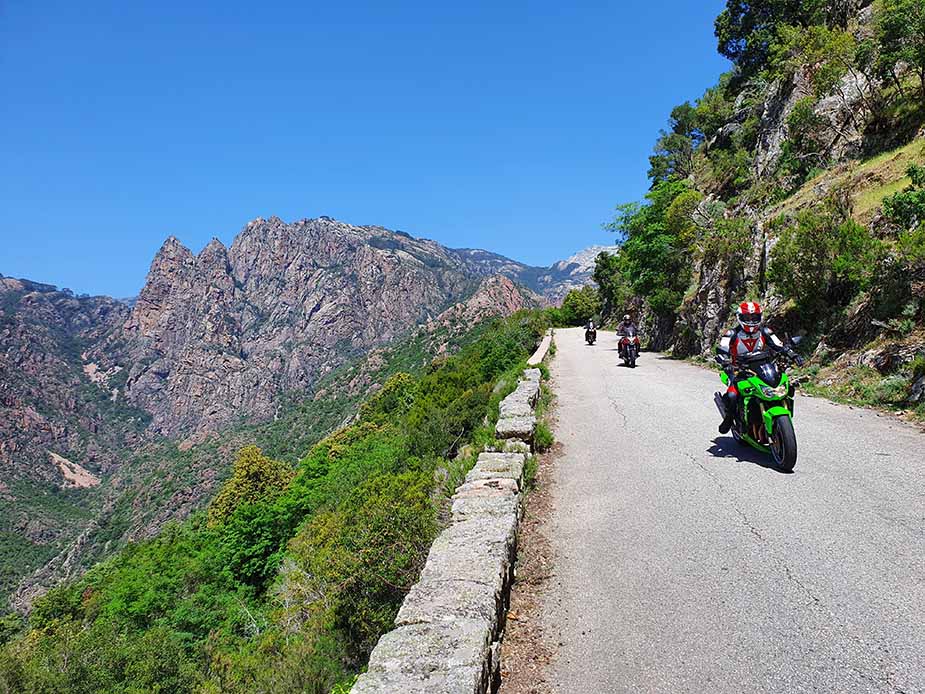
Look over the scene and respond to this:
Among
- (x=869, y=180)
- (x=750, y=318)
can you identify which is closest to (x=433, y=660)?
(x=750, y=318)

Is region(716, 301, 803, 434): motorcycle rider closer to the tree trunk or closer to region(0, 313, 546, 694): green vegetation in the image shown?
region(0, 313, 546, 694): green vegetation

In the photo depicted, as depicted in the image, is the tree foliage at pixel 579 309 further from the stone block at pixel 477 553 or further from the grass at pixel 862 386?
the stone block at pixel 477 553

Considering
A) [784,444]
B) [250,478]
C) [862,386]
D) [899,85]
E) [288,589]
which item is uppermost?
[899,85]

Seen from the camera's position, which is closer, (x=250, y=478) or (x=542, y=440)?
(x=542, y=440)

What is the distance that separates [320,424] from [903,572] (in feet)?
413

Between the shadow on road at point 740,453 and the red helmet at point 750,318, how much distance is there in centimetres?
162

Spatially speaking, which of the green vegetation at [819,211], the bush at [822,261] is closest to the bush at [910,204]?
the green vegetation at [819,211]

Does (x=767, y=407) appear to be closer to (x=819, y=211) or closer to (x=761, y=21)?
(x=819, y=211)

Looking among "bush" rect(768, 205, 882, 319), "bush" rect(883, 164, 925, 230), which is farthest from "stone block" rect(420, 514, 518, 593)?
"bush" rect(883, 164, 925, 230)

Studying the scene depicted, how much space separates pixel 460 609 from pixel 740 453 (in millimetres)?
5310

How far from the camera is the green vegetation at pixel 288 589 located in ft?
15.8

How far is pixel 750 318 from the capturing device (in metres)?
6.98

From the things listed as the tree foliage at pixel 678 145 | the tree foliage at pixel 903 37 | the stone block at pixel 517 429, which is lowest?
the stone block at pixel 517 429

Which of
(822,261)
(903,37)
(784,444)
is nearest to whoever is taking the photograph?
(784,444)
